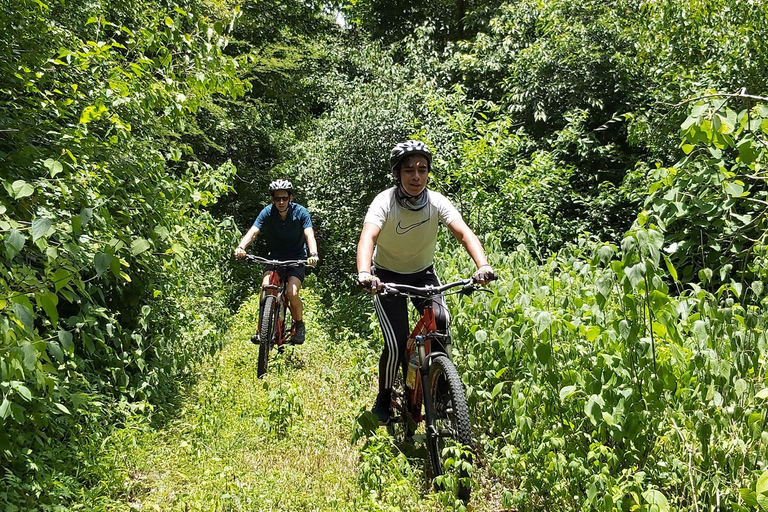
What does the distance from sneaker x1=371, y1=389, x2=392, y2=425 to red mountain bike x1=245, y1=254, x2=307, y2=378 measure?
250cm

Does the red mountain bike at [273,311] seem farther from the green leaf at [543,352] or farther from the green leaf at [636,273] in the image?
the green leaf at [636,273]

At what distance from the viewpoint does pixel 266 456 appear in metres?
4.69

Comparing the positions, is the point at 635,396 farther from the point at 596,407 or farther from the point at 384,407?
the point at 384,407

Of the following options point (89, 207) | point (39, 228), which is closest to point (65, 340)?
point (39, 228)

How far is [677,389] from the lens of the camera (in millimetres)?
3158

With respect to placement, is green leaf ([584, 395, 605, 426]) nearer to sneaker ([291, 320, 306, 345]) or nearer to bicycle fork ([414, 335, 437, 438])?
bicycle fork ([414, 335, 437, 438])

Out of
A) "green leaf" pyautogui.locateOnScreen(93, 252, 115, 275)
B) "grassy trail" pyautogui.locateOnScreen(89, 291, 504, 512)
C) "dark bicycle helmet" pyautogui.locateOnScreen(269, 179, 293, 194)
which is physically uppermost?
"dark bicycle helmet" pyautogui.locateOnScreen(269, 179, 293, 194)

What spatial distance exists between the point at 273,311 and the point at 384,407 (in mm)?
2758

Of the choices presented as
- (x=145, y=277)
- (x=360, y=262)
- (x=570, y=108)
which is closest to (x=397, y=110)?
(x=570, y=108)

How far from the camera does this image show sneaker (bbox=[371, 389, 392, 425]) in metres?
4.59

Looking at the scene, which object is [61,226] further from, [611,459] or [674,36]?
[674,36]

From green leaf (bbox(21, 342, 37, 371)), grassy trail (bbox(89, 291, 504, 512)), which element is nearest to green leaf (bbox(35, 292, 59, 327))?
green leaf (bbox(21, 342, 37, 371))

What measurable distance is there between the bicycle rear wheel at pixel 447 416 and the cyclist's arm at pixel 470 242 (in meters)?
0.69

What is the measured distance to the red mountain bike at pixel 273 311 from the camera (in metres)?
6.85
